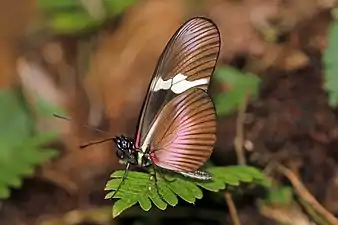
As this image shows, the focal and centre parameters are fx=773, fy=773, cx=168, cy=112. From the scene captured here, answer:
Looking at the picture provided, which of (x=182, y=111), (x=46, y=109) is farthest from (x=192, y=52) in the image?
(x=46, y=109)

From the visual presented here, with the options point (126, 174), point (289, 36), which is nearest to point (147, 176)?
point (126, 174)

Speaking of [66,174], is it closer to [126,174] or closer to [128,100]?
[128,100]

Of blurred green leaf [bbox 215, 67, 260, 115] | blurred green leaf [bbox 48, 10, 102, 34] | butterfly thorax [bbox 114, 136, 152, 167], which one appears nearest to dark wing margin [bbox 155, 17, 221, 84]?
butterfly thorax [bbox 114, 136, 152, 167]

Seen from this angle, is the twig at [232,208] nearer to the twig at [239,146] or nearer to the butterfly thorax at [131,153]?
the twig at [239,146]

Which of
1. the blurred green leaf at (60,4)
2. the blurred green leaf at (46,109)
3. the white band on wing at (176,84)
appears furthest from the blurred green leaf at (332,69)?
the blurred green leaf at (60,4)

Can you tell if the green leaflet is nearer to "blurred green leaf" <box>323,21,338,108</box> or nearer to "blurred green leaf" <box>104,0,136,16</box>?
"blurred green leaf" <box>323,21,338,108</box>

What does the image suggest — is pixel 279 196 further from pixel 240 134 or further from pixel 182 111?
pixel 182 111
